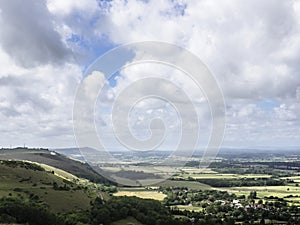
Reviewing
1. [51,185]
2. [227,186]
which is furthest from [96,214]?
[227,186]

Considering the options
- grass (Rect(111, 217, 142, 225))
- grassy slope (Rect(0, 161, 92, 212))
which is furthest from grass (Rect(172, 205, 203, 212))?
grass (Rect(111, 217, 142, 225))

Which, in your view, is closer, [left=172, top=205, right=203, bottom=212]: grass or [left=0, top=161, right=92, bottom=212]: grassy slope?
[left=0, top=161, right=92, bottom=212]: grassy slope

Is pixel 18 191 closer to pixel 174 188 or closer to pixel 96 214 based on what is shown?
pixel 96 214

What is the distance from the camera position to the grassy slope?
88.4 m

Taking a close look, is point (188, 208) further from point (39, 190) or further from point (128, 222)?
point (39, 190)

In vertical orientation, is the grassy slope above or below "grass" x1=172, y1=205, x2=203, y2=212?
above

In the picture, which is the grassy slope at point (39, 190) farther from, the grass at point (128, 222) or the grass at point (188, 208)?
the grass at point (188, 208)

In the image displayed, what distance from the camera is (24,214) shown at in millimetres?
54562

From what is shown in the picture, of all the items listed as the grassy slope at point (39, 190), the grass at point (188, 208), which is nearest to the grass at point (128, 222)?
the grassy slope at point (39, 190)

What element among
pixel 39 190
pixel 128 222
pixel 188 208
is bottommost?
pixel 188 208

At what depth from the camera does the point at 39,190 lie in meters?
97.1

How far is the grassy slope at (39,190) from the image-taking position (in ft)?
290

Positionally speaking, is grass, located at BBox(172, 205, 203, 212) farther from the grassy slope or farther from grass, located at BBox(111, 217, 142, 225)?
grass, located at BBox(111, 217, 142, 225)

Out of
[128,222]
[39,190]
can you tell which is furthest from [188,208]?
[39,190]
